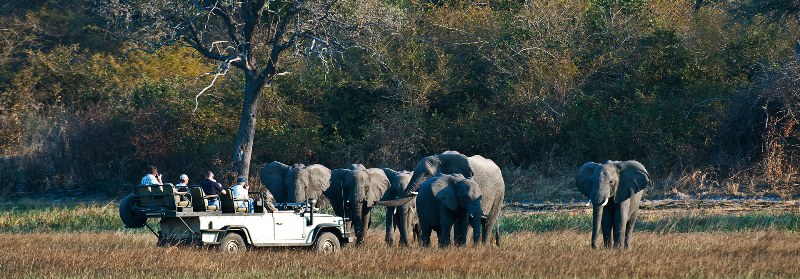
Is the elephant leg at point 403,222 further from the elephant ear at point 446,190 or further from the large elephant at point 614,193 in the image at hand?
the large elephant at point 614,193

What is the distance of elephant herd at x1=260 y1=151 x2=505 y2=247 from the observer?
955 inches

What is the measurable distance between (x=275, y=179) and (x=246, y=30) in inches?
392

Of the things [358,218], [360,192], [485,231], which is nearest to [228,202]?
[485,231]

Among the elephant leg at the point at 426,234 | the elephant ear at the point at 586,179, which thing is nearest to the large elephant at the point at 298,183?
the elephant leg at the point at 426,234

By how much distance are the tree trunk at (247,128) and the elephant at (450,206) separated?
1494 cm

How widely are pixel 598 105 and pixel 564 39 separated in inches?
112

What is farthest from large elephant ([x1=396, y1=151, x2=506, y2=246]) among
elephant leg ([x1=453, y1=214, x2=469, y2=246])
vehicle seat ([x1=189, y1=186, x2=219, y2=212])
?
vehicle seat ([x1=189, y1=186, x2=219, y2=212])

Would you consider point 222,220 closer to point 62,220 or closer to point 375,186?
point 375,186

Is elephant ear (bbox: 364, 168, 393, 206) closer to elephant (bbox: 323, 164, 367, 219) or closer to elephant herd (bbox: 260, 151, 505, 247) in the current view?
elephant herd (bbox: 260, 151, 505, 247)

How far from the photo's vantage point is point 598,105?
133 feet

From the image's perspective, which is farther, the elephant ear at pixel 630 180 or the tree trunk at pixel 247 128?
the tree trunk at pixel 247 128

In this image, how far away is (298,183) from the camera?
1177 inches

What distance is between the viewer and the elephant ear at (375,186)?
2866cm

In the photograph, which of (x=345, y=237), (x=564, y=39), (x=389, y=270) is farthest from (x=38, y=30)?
(x=389, y=270)
